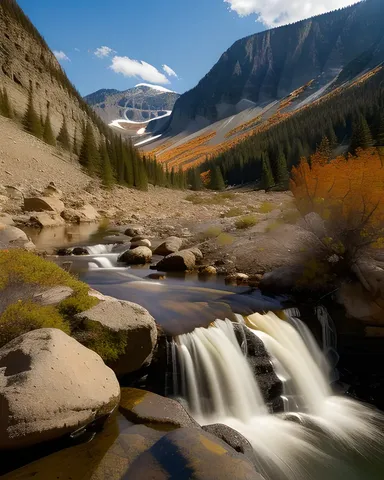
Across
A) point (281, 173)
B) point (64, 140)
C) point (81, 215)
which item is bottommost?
point (81, 215)

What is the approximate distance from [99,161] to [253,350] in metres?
55.9

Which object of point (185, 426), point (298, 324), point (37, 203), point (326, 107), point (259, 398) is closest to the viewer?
point (185, 426)

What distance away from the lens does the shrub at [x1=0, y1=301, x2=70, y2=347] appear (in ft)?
20.5

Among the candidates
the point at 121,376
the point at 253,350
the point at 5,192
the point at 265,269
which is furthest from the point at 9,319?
the point at 5,192

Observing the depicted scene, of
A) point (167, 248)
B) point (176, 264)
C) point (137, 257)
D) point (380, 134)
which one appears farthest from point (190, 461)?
point (380, 134)

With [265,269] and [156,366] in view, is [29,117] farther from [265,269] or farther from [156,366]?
[156,366]

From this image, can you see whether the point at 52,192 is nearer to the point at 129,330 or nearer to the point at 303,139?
the point at 129,330

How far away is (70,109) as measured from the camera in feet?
258

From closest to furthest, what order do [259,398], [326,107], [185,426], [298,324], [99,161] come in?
1. [185,426]
2. [259,398]
3. [298,324]
4. [99,161]
5. [326,107]

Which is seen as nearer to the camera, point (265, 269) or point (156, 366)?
point (156, 366)

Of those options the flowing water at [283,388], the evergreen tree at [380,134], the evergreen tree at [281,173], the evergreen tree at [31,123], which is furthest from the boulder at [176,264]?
the evergreen tree at [380,134]

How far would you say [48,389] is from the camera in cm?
469

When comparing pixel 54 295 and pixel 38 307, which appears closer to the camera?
pixel 38 307

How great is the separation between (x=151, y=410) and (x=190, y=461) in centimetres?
160
